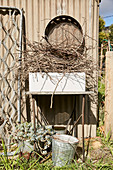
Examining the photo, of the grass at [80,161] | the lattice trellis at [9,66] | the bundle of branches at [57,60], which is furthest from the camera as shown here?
the lattice trellis at [9,66]

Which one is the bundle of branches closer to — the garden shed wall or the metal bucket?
the garden shed wall

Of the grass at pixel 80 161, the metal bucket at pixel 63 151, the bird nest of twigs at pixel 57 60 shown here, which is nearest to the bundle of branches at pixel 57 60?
the bird nest of twigs at pixel 57 60

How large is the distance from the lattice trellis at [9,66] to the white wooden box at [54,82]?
57 cm

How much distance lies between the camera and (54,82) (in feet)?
6.18

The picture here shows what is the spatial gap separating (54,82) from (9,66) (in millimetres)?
909

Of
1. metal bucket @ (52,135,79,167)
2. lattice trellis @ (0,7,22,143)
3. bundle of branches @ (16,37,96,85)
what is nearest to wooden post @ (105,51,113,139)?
bundle of branches @ (16,37,96,85)

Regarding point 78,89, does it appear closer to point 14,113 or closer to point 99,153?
point 99,153

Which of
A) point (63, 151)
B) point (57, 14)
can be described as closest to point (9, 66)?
point (57, 14)

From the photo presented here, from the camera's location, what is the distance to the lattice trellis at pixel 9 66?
93.7 inches

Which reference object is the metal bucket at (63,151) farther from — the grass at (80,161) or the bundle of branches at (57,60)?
the bundle of branches at (57,60)

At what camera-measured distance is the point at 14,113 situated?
2.46m

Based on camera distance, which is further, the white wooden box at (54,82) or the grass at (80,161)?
the white wooden box at (54,82)

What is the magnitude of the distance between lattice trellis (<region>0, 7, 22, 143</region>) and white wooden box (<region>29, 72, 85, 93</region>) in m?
0.57

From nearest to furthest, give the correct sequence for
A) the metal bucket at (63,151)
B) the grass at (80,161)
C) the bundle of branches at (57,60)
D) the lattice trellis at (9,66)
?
the grass at (80,161), the metal bucket at (63,151), the bundle of branches at (57,60), the lattice trellis at (9,66)
